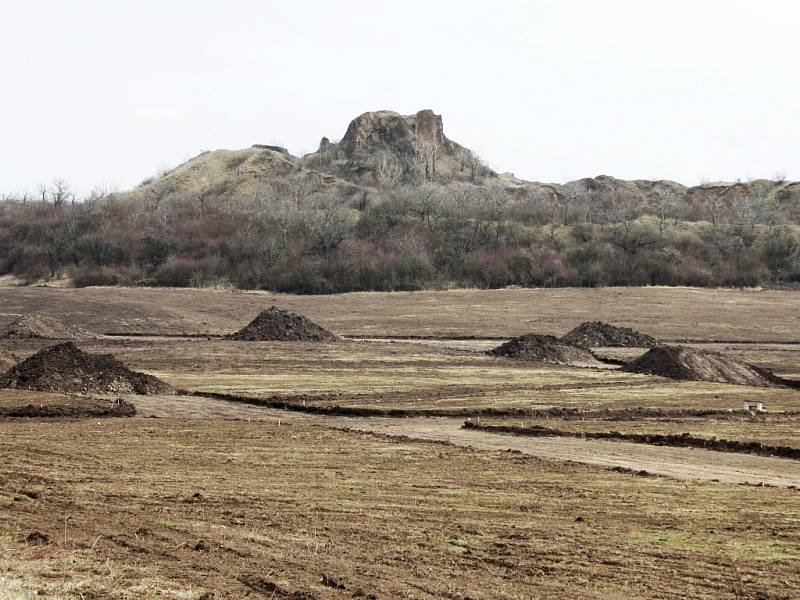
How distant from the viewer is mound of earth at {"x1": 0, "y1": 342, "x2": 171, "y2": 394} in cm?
3366

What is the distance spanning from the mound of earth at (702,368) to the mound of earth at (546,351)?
5.08 metres

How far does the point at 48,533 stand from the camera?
12.6 meters

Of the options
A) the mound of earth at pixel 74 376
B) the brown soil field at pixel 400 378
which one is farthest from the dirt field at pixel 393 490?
the mound of earth at pixel 74 376

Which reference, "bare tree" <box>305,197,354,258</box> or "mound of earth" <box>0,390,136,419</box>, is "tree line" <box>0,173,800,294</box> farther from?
"mound of earth" <box>0,390,136,419</box>

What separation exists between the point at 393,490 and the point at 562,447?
7.97 metres

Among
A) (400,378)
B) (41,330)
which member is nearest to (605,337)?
(400,378)

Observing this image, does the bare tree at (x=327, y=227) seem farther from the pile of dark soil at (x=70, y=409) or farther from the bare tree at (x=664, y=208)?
the pile of dark soil at (x=70, y=409)

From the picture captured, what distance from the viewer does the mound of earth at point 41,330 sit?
54.4m

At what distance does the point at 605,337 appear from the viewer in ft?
183

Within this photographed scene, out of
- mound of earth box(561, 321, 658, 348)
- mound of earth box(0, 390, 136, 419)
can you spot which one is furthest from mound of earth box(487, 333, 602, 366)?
mound of earth box(0, 390, 136, 419)

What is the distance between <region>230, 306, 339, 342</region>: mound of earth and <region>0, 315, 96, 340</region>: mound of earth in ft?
28.4

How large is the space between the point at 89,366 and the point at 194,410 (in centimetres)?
551

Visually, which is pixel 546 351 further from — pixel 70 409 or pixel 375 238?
pixel 375 238

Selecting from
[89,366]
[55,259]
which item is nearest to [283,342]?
[89,366]
